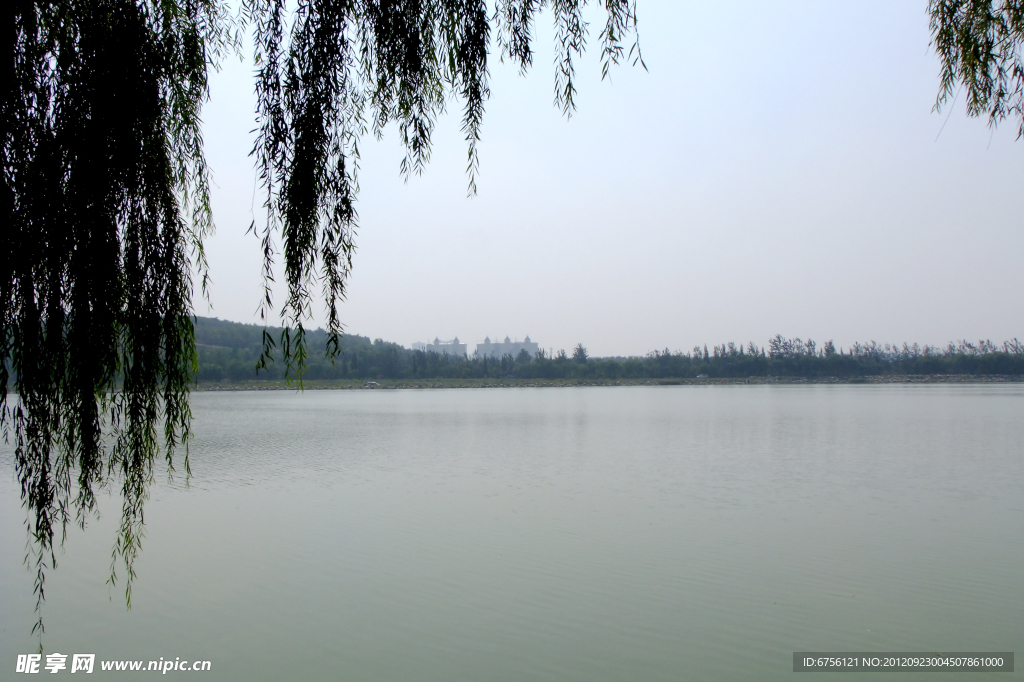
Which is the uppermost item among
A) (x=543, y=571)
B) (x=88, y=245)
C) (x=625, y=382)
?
(x=88, y=245)

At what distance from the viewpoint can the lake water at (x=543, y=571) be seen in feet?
16.1

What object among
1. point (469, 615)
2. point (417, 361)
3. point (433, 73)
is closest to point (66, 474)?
point (433, 73)

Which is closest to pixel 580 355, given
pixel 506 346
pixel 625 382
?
pixel 625 382

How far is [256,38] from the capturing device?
205 centimetres

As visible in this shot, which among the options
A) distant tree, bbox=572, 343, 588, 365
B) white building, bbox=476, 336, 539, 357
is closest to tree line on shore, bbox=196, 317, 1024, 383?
distant tree, bbox=572, 343, 588, 365

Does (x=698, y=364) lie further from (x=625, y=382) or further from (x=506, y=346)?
(x=506, y=346)

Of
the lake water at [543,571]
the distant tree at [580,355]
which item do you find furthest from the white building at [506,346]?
the lake water at [543,571]

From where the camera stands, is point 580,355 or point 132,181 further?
point 580,355

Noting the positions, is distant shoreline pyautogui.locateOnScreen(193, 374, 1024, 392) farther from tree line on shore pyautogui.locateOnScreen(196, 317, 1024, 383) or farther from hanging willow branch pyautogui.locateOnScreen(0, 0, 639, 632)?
hanging willow branch pyautogui.locateOnScreen(0, 0, 639, 632)

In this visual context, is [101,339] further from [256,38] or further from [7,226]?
[256,38]

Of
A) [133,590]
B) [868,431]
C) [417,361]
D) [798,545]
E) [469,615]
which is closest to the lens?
[469,615]

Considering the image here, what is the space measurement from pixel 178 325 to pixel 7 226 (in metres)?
0.53

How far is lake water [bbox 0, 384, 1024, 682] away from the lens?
4.90m

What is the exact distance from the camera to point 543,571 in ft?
21.4
